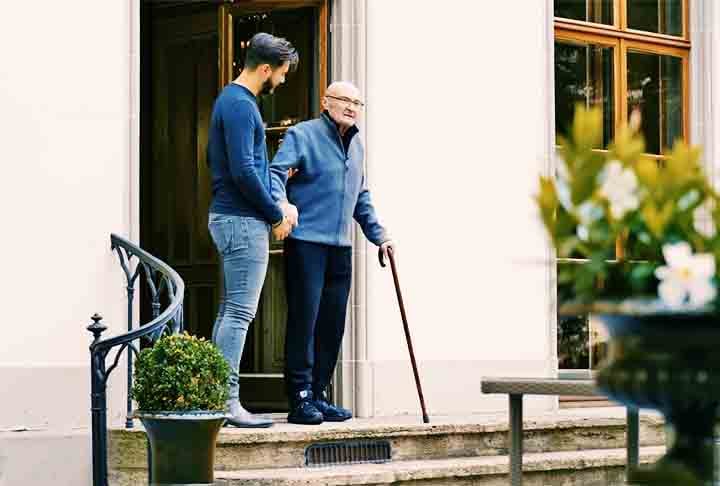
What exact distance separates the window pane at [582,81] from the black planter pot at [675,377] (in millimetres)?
5603

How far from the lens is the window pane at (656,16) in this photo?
27.1 feet

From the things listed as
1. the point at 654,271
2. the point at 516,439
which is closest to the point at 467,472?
the point at 516,439

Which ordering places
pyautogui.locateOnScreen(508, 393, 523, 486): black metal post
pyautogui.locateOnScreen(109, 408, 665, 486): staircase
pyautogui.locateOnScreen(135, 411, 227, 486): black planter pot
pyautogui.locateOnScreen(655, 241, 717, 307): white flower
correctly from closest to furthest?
pyautogui.locateOnScreen(655, 241, 717, 307): white flower
pyautogui.locateOnScreen(508, 393, 523, 486): black metal post
pyautogui.locateOnScreen(135, 411, 227, 486): black planter pot
pyautogui.locateOnScreen(109, 408, 665, 486): staircase

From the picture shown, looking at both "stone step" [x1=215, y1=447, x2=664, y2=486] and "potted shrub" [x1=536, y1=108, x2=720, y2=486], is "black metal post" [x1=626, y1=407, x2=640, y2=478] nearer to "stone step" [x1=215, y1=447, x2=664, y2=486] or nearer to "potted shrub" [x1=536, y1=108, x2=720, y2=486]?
"stone step" [x1=215, y1=447, x2=664, y2=486]

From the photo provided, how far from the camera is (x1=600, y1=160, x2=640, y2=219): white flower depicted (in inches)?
89.4

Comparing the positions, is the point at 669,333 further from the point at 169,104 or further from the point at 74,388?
the point at 169,104

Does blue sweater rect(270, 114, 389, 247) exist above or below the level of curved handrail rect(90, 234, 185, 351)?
above

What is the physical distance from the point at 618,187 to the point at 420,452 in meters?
3.95

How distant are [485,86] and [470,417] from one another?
1677mm

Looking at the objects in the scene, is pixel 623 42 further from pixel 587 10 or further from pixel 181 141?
pixel 181 141

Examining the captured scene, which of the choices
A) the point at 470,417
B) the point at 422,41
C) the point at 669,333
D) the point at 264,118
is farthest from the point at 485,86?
the point at 669,333

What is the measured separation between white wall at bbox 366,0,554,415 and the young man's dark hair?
113 cm

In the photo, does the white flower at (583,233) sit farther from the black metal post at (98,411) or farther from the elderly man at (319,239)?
the elderly man at (319,239)

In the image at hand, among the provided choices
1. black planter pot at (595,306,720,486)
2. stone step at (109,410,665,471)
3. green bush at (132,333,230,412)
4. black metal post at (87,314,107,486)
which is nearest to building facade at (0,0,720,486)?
stone step at (109,410,665,471)
